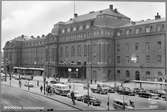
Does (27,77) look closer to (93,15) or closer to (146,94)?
(93,15)

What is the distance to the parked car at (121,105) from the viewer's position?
4.02 meters

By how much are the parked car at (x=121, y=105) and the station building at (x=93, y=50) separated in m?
0.55

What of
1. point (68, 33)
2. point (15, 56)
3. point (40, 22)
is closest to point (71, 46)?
point (68, 33)

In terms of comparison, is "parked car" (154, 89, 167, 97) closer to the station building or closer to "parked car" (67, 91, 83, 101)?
the station building

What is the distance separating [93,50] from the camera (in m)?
4.68

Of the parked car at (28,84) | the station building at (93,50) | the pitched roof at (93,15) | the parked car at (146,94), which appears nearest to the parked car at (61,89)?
the station building at (93,50)

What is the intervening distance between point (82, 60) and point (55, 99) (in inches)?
34.5

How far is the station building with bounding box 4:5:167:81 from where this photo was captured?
14.4 ft

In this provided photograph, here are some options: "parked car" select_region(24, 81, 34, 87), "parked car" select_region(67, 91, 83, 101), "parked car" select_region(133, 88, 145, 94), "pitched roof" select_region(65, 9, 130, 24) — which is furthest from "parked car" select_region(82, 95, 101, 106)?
"pitched roof" select_region(65, 9, 130, 24)

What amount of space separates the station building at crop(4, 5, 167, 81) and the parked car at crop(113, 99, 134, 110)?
1.81ft

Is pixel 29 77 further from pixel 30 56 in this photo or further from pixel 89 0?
pixel 89 0

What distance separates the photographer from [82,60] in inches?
177

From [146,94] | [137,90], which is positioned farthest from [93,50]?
[146,94]

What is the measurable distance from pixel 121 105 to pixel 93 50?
1.19 meters
